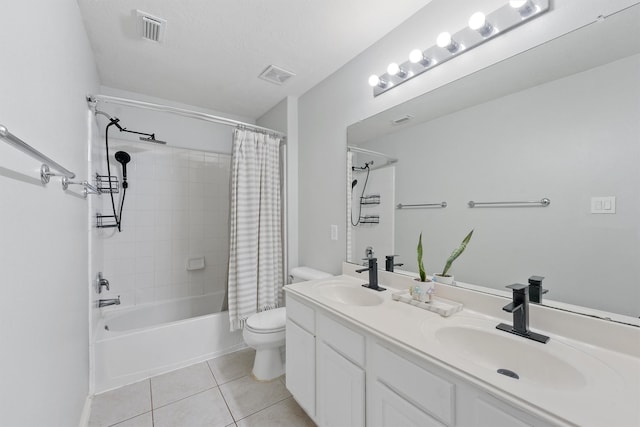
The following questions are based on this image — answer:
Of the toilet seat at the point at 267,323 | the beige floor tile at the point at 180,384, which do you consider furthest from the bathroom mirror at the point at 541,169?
the beige floor tile at the point at 180,384

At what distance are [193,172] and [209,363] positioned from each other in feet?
6.40

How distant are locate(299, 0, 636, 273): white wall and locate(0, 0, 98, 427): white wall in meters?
1.60

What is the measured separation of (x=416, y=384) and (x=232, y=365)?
70.1 inches

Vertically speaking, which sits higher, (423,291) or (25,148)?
(25,148)

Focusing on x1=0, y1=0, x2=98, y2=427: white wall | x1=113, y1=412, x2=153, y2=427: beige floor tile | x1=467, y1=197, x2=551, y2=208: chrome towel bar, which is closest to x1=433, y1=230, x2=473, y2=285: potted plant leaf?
x1=467, y1=197, x2=551, y2=208: chrome towel bar

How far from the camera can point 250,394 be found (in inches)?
71.4

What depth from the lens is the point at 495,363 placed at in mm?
975

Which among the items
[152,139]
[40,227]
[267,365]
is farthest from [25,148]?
[152,139]

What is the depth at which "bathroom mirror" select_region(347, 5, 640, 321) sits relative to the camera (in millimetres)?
895

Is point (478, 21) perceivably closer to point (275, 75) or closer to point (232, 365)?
point (275, 75)

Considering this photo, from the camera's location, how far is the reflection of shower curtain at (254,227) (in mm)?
2293

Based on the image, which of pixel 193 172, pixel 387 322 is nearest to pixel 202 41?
pixel 193 172

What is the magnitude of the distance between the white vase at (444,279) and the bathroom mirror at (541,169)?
0.03m

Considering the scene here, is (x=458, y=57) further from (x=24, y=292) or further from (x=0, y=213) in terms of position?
(x=24, y=292)
